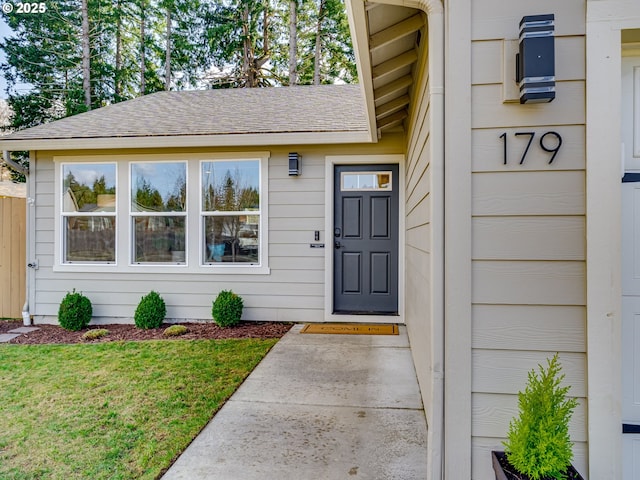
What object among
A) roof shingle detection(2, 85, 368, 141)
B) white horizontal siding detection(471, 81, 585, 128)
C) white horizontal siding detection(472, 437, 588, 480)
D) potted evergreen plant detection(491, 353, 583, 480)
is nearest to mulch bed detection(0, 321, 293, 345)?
roof shingle detection(2, 85, 368, 141)

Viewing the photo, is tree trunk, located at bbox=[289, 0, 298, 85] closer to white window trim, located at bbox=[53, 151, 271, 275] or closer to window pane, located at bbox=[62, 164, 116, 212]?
white window trim, located at bbox=[53, 151, 271, 275]

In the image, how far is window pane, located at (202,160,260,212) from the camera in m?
5.09

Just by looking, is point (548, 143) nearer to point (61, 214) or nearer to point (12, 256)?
point (61, 214)

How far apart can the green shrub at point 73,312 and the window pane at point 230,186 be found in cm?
200

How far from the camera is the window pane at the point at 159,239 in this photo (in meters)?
5.19

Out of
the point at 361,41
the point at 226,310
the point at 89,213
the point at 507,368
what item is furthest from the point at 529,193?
the point at 89,213

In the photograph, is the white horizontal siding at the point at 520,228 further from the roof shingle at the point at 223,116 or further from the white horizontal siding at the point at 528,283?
the roof shingle at the point at 223,116

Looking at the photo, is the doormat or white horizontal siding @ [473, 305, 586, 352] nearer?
white horizontal siding @ [473, 305, 586, 352]

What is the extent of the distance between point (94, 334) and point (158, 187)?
6.69ft

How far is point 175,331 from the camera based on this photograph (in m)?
4.64

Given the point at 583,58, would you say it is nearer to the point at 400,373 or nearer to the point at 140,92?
the point at 400,373

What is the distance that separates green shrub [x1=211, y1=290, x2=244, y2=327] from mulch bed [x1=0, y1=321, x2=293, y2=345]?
92mm

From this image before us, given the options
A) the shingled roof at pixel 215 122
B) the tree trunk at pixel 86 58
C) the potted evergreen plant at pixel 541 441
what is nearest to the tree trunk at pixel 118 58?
the tree trunk at pixel 86 58
